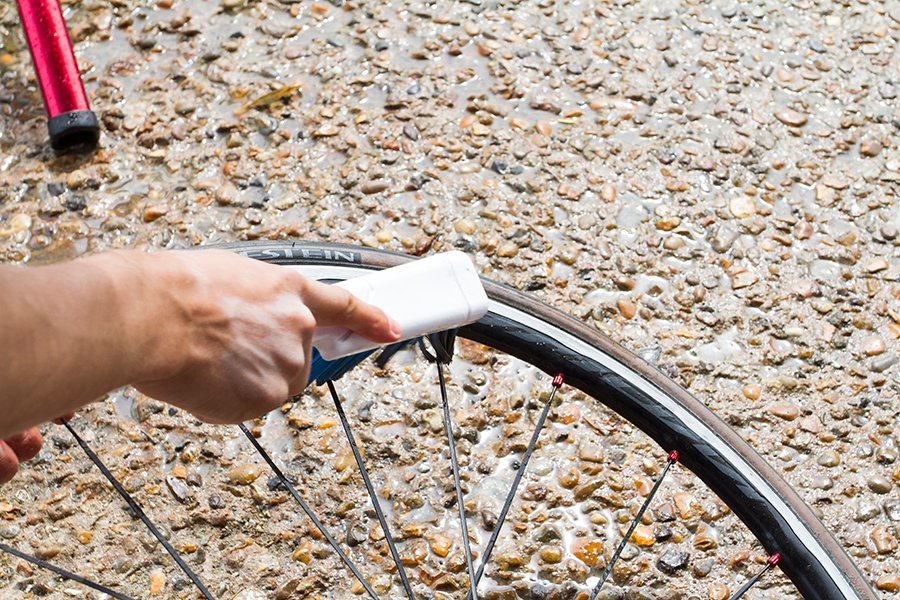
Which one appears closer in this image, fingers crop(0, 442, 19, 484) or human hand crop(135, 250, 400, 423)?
human hand crop(135, 250, 400, 423)

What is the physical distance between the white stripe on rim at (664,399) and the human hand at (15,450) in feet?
1.10

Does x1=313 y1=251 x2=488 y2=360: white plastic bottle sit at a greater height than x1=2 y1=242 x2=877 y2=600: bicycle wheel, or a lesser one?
greater

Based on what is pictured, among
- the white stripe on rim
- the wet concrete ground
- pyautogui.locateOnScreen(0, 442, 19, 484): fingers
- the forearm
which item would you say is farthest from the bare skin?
the wet concrete ground

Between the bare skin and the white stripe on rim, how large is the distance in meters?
0.30

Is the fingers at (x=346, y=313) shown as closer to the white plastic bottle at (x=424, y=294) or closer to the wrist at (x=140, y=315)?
the white plastic bottle at (x=424, y=294)

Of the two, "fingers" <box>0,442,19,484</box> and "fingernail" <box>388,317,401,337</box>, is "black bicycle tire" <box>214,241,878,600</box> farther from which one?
"fingers" <box>0,442,19,484</box>

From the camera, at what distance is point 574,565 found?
1.56 m

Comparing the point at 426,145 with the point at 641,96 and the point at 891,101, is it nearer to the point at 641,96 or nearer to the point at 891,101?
the point at 641,96

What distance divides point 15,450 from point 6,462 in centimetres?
5

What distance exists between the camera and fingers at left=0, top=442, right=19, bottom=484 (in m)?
0.94

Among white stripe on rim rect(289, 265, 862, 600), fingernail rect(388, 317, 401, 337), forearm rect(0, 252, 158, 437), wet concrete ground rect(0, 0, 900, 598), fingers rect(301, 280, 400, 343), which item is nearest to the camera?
forearm rect(0, 252, 158, 437)

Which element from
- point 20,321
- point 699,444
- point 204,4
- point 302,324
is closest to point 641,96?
point 204,4

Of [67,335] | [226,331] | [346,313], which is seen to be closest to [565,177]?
[346,313]

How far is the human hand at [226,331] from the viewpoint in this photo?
74 centimetres
